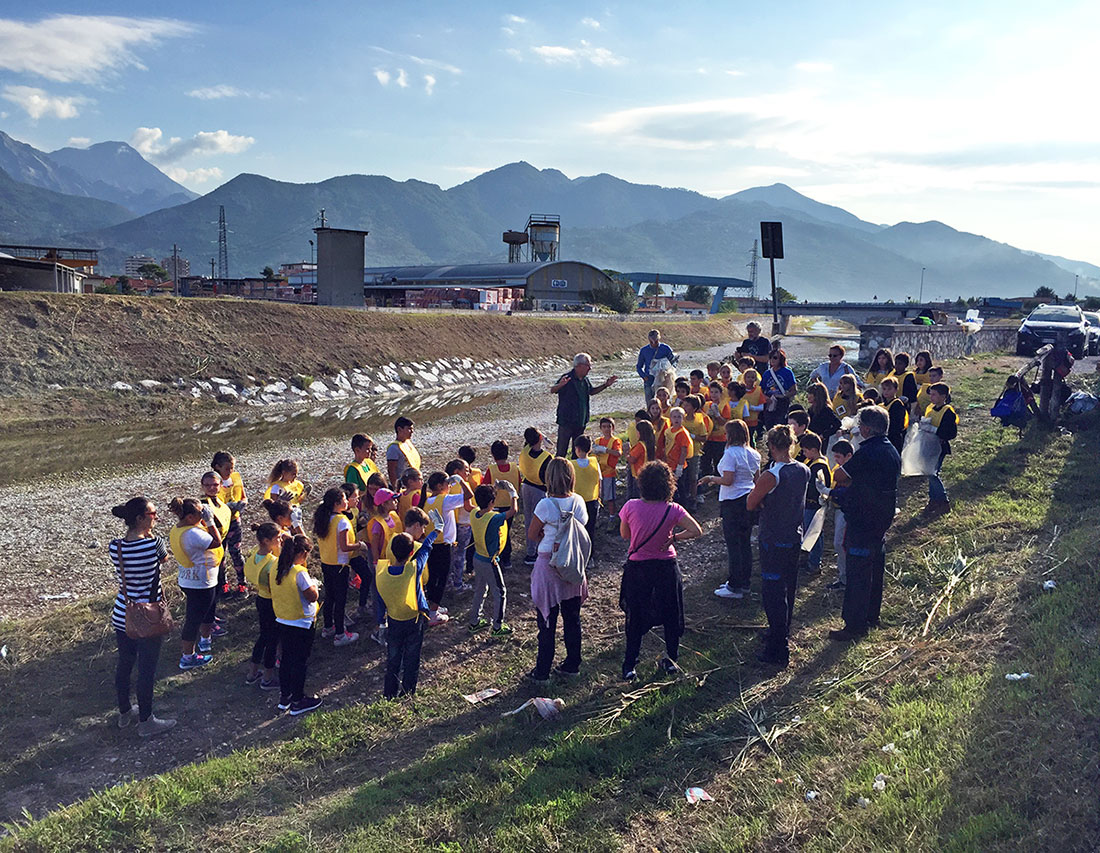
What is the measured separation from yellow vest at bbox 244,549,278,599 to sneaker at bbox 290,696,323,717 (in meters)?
1.00

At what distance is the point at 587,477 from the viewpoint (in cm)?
934

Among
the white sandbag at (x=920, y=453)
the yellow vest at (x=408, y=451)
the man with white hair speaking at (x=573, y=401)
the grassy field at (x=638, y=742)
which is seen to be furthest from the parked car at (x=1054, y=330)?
the yellow vest at (x=408, y=451)

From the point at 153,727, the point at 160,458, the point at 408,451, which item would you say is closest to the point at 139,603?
the point at 153,727

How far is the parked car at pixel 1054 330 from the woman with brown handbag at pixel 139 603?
2733cm

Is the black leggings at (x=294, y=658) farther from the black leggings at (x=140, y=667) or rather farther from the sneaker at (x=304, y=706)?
the black leggings at (x=140, y=667)

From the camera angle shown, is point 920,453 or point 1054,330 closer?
point 920,453

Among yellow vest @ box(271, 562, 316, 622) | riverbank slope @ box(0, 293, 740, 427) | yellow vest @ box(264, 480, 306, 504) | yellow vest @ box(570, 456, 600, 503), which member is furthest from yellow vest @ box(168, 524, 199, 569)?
riverbank slope @ box(0, 293, 740, 427)

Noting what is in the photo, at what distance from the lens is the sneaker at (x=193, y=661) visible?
8000mm

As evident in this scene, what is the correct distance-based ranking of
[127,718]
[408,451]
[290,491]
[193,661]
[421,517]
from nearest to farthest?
[127,718], [421,517], [193,661], [290,491], [408,451]

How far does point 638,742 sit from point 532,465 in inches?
176

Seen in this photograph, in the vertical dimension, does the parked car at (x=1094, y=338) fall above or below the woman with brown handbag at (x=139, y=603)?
above

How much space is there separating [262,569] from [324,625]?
6.04 feet

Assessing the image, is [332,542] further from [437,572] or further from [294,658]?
[294,658]

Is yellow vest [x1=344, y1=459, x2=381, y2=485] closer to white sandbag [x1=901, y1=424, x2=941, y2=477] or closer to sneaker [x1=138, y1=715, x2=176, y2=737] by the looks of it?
sneaker [x1=138, y1=715, x2=176, y2=737]
